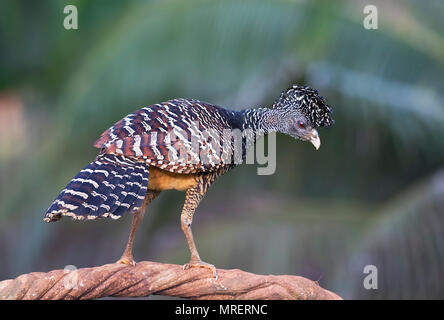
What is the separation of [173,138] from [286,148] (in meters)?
4.57

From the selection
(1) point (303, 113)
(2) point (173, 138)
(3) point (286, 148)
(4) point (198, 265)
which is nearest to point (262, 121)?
(1) point (303, 113)

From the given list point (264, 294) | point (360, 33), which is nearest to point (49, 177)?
point (360, 33)

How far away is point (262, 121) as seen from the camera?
212 inches

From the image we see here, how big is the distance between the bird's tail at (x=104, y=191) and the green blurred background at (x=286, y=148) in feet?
11.6

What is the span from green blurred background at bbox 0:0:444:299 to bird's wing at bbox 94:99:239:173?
285 cm

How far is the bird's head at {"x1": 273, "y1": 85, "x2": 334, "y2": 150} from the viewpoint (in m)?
5.18

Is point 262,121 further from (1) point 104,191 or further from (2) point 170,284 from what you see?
(1) point 104,191

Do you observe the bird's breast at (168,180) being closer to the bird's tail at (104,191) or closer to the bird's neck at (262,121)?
the bird's tail at (104,191)

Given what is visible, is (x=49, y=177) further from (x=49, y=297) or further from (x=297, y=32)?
(x=49, y=297)

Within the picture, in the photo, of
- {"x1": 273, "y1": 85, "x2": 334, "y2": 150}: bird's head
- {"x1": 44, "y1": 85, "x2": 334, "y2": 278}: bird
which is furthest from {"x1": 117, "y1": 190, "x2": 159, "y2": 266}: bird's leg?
{"x1": 273, "y1": 85, "x2": 334, "y2": 150}: bird's head

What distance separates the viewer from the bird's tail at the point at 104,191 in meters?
3.92

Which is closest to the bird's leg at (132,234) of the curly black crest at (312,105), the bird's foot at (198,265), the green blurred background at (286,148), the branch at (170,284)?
the branch at (170,284)

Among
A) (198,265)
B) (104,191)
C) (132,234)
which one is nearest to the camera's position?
(104,191)

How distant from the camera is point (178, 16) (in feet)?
28.1
